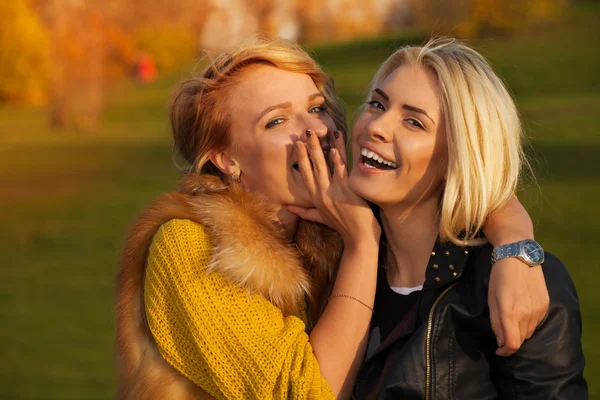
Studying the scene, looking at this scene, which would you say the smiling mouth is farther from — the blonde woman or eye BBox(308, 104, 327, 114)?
eye BBox(308, 104, 327, 114)

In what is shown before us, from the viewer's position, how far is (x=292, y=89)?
3682mm

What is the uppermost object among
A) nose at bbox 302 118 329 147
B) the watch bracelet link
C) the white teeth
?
the white teeth

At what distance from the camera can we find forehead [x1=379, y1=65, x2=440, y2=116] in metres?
3.17

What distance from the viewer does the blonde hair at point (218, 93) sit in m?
3.71

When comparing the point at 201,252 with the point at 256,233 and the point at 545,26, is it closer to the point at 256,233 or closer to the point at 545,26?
the point at 256,233

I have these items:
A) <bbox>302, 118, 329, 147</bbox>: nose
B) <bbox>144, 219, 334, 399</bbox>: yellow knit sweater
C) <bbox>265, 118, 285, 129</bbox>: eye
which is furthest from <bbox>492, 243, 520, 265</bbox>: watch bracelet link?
<bbox>265, 118, 285, 129</bbox>: eye

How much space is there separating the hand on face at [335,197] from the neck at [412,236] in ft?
0.28

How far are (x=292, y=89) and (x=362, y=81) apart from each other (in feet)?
80.7

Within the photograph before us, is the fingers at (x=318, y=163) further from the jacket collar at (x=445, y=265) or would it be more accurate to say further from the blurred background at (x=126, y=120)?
the blurred background at (x=126, y=120)

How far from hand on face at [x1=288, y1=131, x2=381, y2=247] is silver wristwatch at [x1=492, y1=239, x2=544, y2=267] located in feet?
2.00

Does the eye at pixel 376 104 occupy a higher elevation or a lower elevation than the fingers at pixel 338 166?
higher

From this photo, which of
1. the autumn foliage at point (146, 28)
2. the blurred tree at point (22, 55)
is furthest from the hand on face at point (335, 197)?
the blurred tree at point (22, 55)

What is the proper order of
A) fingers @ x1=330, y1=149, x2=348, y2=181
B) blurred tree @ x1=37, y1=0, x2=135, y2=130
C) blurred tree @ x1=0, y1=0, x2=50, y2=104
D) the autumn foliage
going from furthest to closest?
blurred tree @ x1=0, y1=0, x2=50, y2=104, the autumn foliage, blurred tree @ x1=37, y1=0, x2=135, y2=130, fingers @ x1=330, y1=149, x2=348, y2=181

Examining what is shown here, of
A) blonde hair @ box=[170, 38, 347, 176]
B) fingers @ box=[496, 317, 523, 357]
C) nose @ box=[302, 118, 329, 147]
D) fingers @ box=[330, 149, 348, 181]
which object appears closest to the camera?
fingers @ box=[496, 317, 523, 357]
